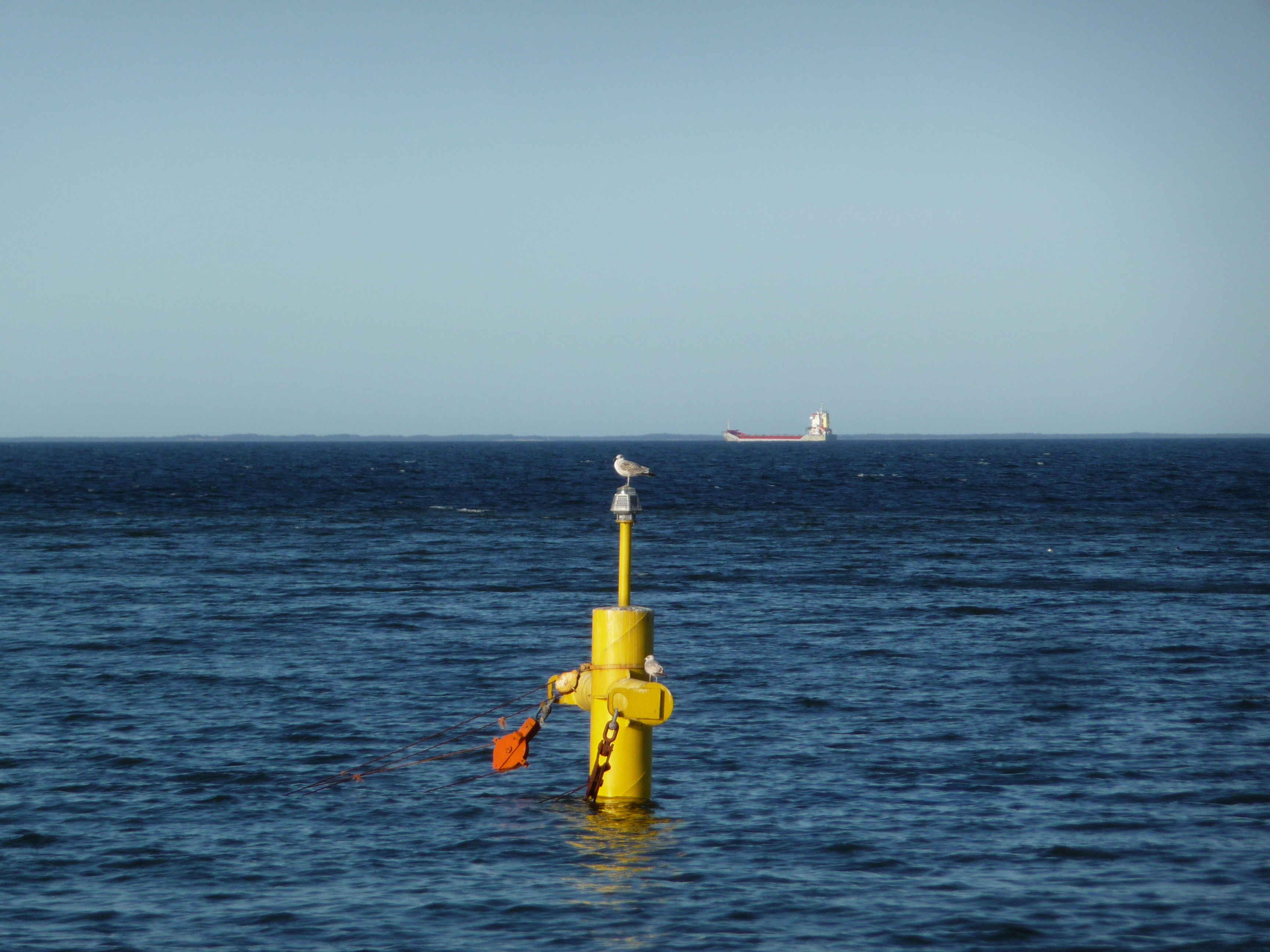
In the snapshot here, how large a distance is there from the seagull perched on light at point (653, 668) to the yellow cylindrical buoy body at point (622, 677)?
3.6 inches

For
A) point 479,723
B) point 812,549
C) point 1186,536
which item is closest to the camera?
point 479,723

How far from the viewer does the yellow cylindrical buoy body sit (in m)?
14.2

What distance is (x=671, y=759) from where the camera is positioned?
18297 mm

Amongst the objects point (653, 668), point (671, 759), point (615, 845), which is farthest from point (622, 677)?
point (671, 759)

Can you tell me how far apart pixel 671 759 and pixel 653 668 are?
15.6 ft

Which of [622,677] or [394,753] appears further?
[394,753]

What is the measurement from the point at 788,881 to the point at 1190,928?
3.58m

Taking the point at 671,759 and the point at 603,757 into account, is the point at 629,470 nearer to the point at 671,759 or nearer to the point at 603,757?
the point at 603,757

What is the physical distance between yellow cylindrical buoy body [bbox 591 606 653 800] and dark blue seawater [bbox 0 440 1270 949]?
1.99 ft

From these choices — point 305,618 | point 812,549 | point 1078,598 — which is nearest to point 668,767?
point 305,618

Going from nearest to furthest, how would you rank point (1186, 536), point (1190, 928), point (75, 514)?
point (1190, 928)
point (1186, 536)
point (75, 514)

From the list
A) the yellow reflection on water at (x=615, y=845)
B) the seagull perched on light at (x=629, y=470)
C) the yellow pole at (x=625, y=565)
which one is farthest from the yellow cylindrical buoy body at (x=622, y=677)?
the seagull perched on light at (x=629, y=470)

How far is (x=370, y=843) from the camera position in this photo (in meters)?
14.6

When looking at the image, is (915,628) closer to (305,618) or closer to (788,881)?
(305,618)
